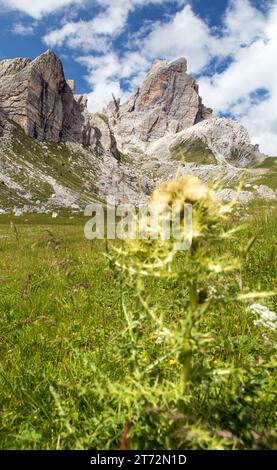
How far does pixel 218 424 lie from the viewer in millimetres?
2539

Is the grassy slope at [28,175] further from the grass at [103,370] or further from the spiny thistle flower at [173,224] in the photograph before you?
the spiny thistle flower at [173,224]

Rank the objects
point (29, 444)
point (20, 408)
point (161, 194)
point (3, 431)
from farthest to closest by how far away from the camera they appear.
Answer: point (20, 408)
point (3, 431)
point (29, 444)
point (161, 194)

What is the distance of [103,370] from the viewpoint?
4230 millimetres

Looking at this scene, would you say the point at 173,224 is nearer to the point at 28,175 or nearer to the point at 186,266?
the point at 186,266

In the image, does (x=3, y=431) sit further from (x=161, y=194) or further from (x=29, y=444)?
(x=161, y=194)

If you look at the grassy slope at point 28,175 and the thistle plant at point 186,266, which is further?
the grassy slope at point 28,175

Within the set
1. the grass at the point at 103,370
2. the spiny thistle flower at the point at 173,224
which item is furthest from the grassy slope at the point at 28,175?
the spiny thistle flower at the point at 173,224

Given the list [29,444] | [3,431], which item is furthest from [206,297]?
[3,431]

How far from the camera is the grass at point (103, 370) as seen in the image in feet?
8.20

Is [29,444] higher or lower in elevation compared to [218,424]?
lower

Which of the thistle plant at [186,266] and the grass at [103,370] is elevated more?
the thistle plant at [186,266]

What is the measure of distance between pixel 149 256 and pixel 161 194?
396 millimetres

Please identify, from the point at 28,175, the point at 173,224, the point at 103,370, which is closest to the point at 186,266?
the point at 173,224
